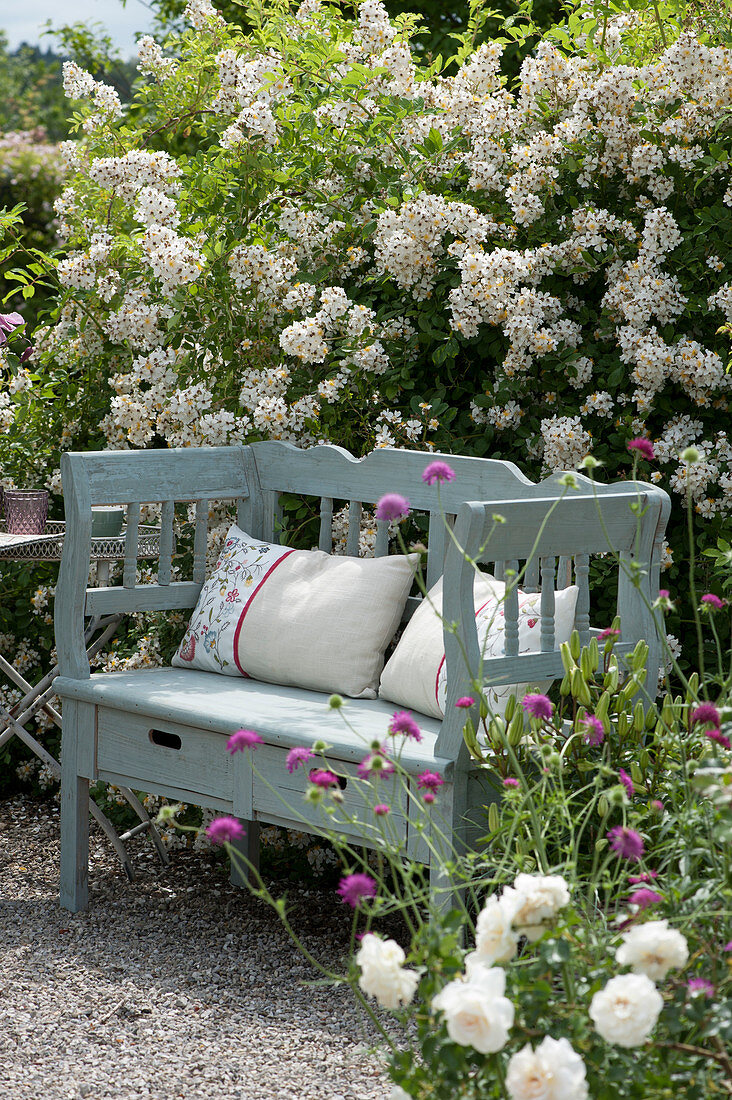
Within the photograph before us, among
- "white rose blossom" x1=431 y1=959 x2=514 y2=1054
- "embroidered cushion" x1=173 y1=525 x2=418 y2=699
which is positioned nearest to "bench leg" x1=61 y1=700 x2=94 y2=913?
"embroidered cushion" x1=173 y1=525 x2=418 y2=699

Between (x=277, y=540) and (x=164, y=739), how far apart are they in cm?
70

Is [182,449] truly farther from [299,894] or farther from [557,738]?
[557,738]

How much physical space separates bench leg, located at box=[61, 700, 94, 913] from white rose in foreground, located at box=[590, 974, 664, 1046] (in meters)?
2.04

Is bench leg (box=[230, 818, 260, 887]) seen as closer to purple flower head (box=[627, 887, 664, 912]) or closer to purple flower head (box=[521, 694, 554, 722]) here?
purple flower head (box=[521, 694, 554, 722])

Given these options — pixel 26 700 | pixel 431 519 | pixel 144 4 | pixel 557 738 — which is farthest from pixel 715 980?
pixel 144 4

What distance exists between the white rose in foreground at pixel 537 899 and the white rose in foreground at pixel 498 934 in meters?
0.01

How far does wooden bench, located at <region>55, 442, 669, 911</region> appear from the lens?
2.42 meters

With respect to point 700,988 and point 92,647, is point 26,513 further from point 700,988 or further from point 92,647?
point 700,988

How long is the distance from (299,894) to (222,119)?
2.37 metres

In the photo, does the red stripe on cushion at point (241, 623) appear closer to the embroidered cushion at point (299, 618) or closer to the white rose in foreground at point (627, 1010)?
the embroidered cushion at point (299, 618)

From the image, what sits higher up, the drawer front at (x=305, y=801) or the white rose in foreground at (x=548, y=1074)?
the white rose in foreground at (x=548, y=1074)

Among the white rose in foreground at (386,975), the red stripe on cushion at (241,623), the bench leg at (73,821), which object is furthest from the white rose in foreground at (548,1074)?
the bench leg at (73,821)

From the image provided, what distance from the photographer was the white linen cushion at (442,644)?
2596 mm

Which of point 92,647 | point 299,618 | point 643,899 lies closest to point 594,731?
point 643,899
